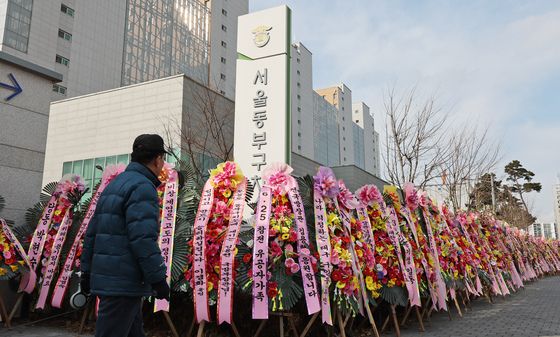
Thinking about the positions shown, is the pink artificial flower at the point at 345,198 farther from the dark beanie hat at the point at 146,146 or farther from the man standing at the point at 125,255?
the man standing at the point at 125,255

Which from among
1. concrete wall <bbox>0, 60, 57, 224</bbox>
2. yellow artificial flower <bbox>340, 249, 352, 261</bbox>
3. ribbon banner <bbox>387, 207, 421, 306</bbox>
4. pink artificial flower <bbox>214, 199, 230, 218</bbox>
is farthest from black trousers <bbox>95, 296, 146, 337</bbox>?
concrete wall <bbox>0, 60, 57, 224</bbox>

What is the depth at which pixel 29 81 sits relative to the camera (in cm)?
690

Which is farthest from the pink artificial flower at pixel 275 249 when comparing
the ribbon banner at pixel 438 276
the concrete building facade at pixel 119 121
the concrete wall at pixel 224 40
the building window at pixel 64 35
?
the concrete wall at pixel 224 40

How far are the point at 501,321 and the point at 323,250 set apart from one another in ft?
12.8

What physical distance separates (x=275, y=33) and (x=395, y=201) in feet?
19.6

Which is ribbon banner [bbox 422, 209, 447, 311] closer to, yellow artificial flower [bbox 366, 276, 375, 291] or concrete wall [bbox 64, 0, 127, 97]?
yellow artificial flower [bbox 366, 276, 375, 291]

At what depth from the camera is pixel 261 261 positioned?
14.7 ft

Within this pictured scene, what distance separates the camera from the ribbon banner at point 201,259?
455cm

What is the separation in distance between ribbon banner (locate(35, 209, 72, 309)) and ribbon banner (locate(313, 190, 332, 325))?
3649 millimetres

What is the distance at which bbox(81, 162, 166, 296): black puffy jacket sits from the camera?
8.20 feet

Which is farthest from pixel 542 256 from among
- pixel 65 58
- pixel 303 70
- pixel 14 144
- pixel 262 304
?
pixel 303 70

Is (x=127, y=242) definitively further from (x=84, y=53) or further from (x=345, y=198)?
(x=84, y=53)

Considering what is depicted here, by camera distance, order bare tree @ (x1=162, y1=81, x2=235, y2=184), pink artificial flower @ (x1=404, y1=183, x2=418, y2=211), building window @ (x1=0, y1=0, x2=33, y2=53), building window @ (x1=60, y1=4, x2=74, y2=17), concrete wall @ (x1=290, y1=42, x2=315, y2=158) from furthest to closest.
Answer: concrete wall @ (x1=290, y1=42, x2=315, y2=158), building window @ (x1=60, y1=4, x2=74, y2=17), building window @ (x1=0, y1=0, x2=33, y2=53), bare tree @ (x1=162, y1=81, x2=235, y2=184), pink artificial flower @ (x1=404, y1=183, x2=418, y2=211)

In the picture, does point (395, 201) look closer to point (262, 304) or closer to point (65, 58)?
point (262, 304)
